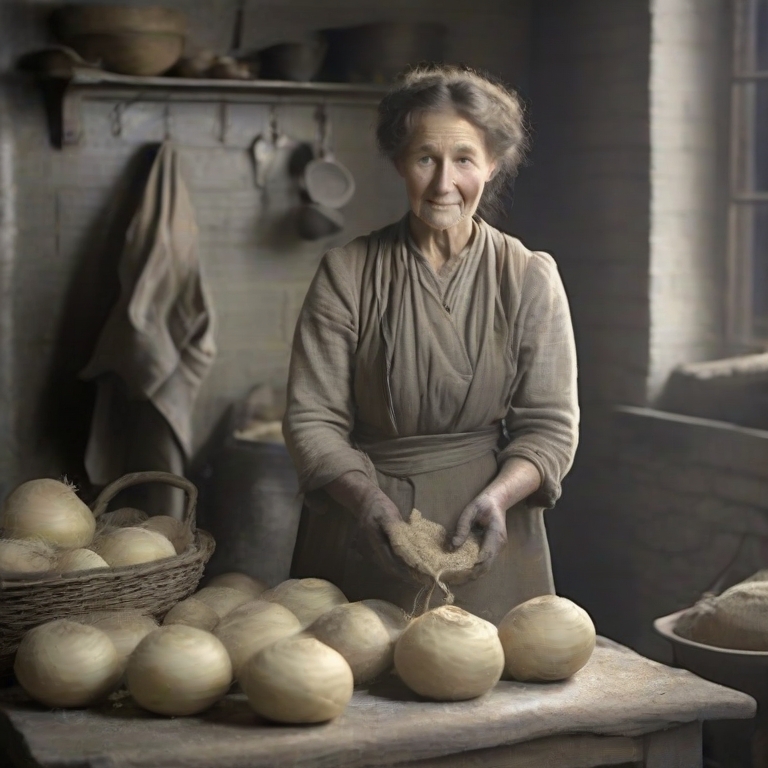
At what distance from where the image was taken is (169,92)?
4824mm

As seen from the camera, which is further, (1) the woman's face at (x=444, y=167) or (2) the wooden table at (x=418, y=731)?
(1) the woman's face at (x=444, y=167)

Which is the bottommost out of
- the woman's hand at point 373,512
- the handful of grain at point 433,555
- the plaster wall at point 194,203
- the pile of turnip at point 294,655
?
the pile of turnip at point 294,655

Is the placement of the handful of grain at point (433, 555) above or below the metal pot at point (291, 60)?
below

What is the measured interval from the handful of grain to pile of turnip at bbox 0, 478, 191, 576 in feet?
1.64

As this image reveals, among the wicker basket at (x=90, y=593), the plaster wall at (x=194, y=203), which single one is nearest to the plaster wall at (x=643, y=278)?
the plaster wall at (x=194, y=203)

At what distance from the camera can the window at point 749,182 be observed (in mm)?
4223

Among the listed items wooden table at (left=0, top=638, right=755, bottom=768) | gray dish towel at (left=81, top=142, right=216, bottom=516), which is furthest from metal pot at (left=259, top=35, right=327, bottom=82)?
wooden table at (left=0, top=638, right=755, bottom=768)

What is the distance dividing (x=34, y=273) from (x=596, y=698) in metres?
3.33

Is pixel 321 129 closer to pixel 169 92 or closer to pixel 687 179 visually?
pixel 169 92

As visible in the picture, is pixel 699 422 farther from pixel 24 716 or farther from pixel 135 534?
pixel 24 716

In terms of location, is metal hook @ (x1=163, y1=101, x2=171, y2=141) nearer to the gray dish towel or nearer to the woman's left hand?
the gray dish towel

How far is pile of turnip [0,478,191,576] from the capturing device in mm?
2334

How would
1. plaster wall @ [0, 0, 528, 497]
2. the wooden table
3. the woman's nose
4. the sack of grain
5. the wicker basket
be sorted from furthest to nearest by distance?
plaster wall @ [0, 0, 528, 497]
the sack of grain
the woman's nose
the wicker basket
the wooden table

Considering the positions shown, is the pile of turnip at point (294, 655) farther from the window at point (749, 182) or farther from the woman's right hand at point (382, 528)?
the window at point (749, 182)
